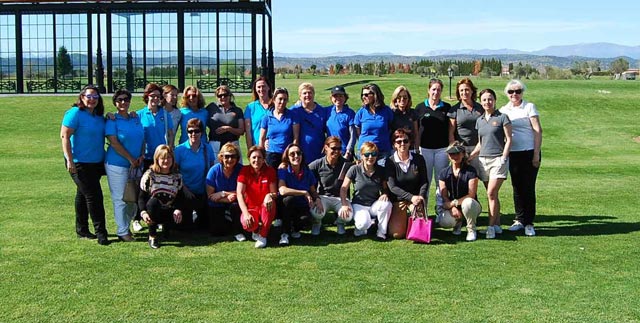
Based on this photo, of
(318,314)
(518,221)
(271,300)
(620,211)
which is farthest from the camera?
(620,211)

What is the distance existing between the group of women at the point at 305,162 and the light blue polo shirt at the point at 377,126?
0.04ft

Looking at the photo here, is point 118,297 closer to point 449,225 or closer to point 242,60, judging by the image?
point 449,225

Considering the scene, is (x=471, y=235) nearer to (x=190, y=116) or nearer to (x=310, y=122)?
(x=310, y=122)

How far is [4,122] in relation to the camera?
22250mm

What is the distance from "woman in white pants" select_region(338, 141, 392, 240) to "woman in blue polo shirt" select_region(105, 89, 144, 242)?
218 cm

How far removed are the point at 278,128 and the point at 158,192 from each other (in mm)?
1505

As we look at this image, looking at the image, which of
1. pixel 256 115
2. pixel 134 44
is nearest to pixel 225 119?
pixel 256 115

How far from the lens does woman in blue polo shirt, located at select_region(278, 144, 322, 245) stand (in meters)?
7.27

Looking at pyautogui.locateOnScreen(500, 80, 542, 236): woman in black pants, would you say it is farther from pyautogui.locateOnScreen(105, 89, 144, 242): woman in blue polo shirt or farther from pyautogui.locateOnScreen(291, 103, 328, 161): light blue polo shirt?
pyautogui.locateOnScreen(105, 89, 144, 242): woman in blue polo shirt

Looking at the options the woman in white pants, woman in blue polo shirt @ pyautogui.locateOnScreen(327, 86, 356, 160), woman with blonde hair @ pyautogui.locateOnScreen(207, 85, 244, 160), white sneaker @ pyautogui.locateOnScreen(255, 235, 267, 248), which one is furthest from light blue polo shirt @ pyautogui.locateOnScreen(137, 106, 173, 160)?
the woman in white pants

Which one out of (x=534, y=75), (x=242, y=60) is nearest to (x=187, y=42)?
(x=242, y=60)

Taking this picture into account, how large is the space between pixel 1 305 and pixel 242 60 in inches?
1113

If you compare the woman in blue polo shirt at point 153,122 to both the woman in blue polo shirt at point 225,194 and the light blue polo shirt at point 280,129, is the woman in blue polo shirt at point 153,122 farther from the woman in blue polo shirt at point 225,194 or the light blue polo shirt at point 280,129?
the light blue polo shirt at point 280,129

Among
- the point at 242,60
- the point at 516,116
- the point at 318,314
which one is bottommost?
the point at 318,314
